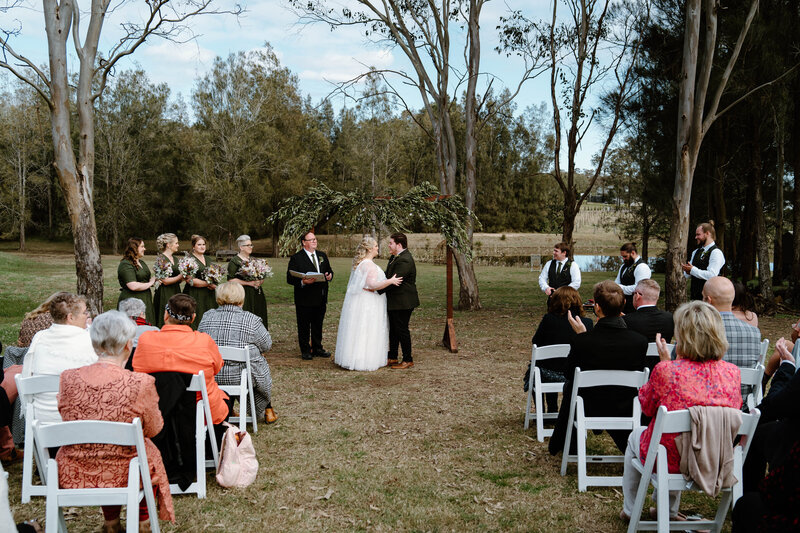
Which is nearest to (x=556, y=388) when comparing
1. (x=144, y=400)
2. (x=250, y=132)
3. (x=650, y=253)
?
(x=144, y=400)

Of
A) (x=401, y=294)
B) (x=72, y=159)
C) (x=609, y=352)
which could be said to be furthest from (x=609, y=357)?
(x=72, y=159)

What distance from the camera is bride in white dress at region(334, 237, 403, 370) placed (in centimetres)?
899

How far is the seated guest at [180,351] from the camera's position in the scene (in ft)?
14.5

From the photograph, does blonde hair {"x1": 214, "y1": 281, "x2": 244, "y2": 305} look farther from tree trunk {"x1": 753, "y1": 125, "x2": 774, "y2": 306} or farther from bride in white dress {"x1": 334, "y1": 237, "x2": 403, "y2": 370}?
tree trunk {"x1": 753, "y1": 125, "x2": 774, "y2": 306}

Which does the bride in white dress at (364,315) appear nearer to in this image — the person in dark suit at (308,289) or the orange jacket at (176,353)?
the person in dark suit at (308,289)

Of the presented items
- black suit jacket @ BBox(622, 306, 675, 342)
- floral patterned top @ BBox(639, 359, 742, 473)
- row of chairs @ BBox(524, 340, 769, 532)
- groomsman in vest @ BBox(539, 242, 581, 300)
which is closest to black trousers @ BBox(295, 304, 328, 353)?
groomsman in vest @ BBox(539, 242, 581, 300)

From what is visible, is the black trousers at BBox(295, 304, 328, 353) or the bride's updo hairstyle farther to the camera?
the black trousers at BBox(295, 304, 328, 353)

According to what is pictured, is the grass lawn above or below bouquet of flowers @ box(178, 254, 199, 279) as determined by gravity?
below

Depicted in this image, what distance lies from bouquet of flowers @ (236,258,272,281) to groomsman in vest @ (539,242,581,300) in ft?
14.3

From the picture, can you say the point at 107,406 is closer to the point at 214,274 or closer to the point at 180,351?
the point at 180,351

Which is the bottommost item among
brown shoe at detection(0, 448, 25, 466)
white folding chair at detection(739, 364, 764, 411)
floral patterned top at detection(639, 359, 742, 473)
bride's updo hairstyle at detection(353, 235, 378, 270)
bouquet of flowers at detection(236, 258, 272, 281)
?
brown shoe at detection(0, 448, 25, 466)

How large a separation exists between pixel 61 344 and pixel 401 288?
5.13m

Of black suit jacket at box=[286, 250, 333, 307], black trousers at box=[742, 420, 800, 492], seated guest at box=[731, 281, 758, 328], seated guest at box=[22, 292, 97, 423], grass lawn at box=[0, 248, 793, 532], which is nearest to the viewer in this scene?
black trousers at box=[742, 420, 800, 492]

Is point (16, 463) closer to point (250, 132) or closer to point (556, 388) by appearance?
point (556, 388)
